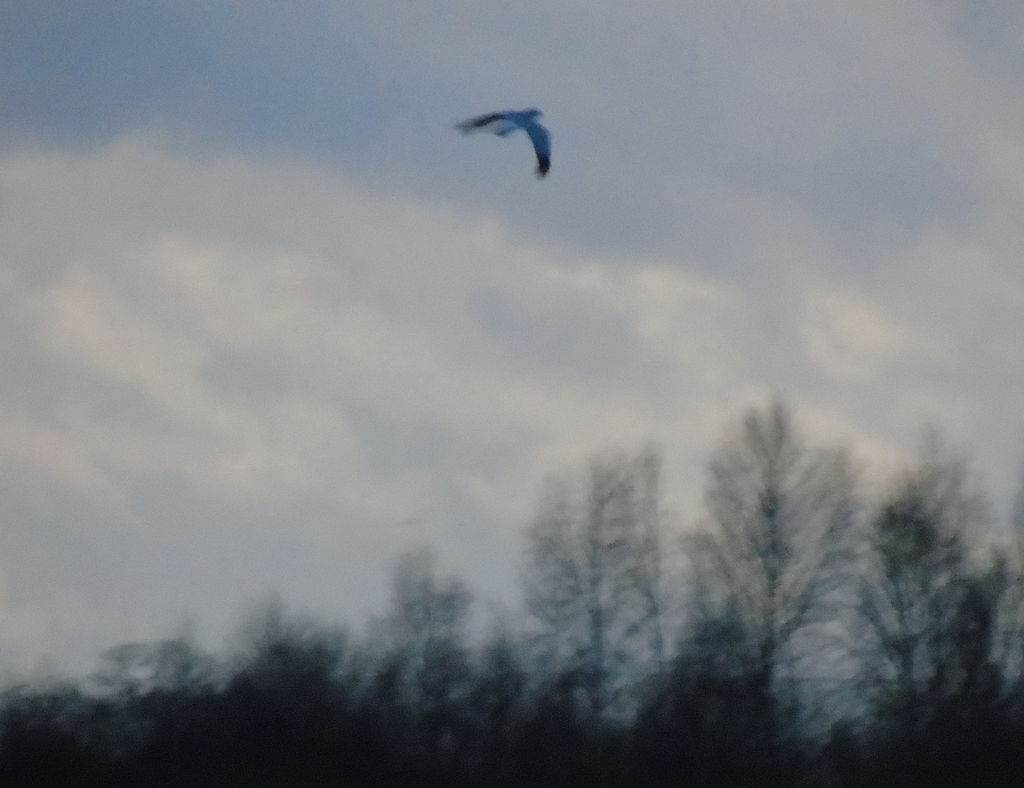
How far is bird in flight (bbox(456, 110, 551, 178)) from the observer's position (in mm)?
26491

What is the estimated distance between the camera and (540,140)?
2675 centimetres

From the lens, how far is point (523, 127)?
88.4ft

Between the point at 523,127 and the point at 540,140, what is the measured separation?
364 mm

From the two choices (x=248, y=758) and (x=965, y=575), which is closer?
(x=248, y=758)

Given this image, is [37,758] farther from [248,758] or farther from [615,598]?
[615,598]

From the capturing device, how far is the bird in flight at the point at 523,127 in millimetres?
26491

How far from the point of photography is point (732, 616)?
169ft

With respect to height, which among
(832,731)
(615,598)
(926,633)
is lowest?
(832,731)

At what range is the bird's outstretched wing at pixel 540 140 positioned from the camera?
26.5 metres

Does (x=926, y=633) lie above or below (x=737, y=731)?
above

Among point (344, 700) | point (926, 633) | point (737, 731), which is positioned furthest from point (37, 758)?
point (926, 633)

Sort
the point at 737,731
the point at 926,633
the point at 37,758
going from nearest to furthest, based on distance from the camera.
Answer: the point at 737,731, the point at 37,758, the point at 926,633

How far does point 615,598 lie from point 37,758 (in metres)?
20.2

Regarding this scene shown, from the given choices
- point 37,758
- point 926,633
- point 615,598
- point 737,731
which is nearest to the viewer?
point 737,731
